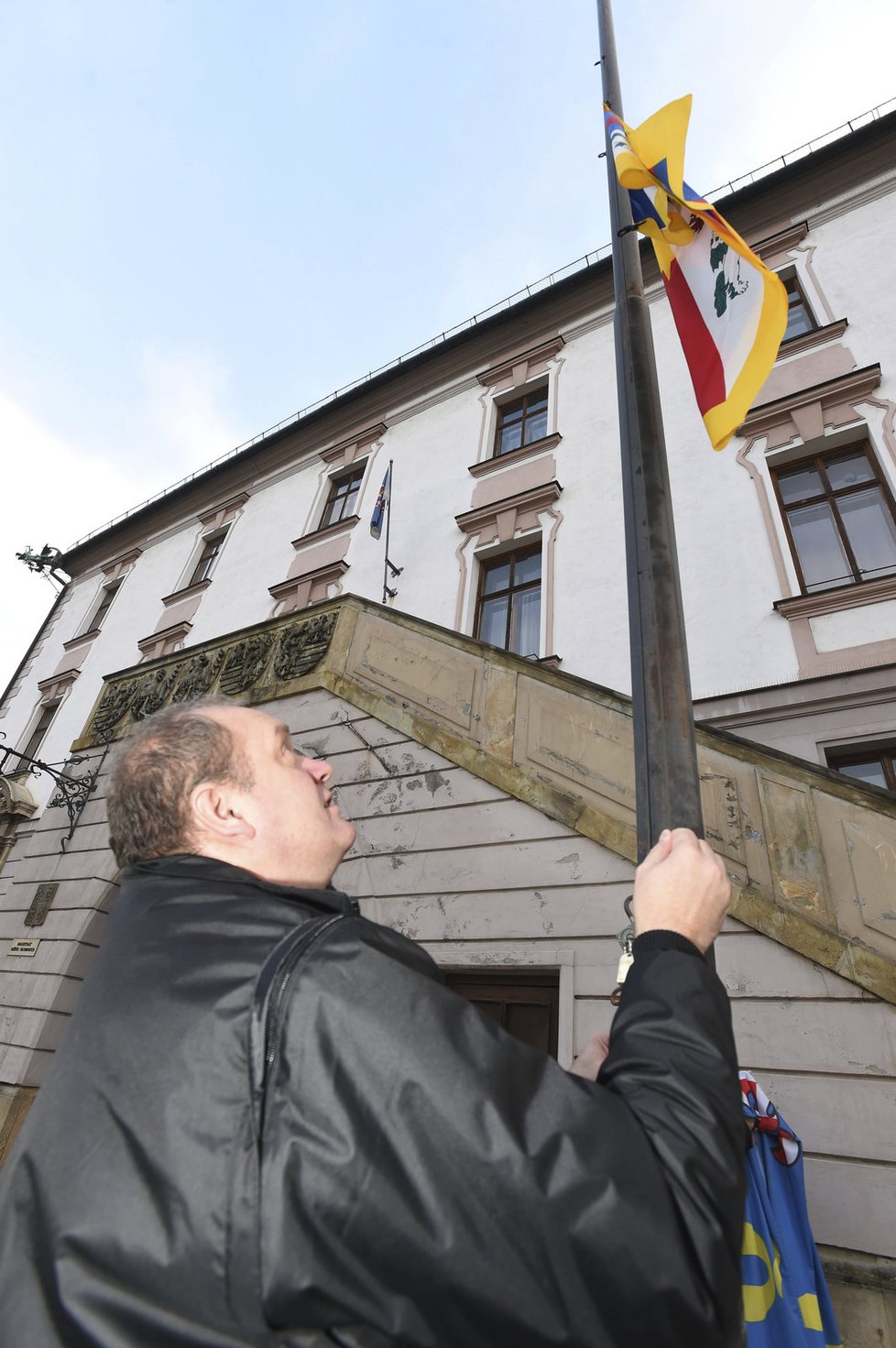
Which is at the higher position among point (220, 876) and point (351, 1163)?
point (220, 876)

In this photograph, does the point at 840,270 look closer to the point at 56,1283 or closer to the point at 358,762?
the point at 358,762

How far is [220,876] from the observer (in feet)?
4.16

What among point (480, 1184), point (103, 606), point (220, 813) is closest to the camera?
point (480, 1184)

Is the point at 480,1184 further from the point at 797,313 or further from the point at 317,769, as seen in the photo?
the point at 797,313

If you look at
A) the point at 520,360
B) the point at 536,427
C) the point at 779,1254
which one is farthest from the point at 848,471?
the point at 779,1254

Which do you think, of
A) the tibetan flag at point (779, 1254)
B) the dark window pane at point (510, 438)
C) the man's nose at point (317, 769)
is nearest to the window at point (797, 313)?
the dark window pane at point (510, 438)

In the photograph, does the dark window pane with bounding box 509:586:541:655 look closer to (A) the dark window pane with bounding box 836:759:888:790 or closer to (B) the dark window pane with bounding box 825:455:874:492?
(B) the dark window pane with bounding box 825:455:874:492

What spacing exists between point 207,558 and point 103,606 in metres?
4.25

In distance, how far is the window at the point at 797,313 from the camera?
384 inches

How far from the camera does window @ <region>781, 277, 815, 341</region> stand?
384 inches

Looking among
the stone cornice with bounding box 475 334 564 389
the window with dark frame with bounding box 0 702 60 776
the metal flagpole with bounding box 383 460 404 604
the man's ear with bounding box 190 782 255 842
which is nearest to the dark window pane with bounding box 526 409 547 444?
the stone cornice with bounding box 475 334 564 389

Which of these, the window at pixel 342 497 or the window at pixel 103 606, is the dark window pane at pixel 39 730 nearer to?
the window at pixel 103 606

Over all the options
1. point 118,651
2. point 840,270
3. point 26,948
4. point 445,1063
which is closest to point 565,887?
point 445,1063

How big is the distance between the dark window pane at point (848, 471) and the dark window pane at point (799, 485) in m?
0.15
